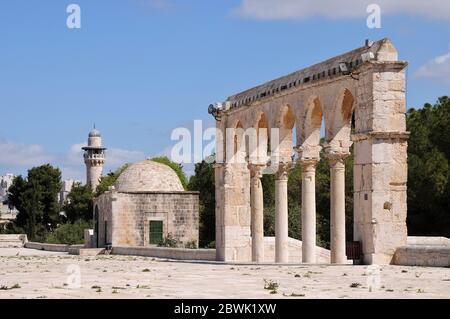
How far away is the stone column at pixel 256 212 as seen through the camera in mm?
31422

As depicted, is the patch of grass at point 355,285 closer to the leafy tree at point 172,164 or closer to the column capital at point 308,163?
the column capital at point 308,163

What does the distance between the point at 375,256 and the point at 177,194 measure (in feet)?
89.7

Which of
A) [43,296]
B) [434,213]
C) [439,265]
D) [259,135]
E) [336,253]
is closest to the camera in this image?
[43,296]

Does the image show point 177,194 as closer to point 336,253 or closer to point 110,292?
point 336,253

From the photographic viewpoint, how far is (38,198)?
9075 centimetres

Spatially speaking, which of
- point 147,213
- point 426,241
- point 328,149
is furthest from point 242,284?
point 147,213

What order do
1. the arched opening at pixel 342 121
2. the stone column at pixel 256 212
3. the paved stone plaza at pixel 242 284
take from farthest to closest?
1. the stone column at pixel 256 212
2. the arched opening at pixel 342 121
3. the paved stone plaza at pixel 242 284

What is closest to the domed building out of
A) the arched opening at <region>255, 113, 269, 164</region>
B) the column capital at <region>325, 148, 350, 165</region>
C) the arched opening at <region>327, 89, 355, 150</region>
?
the arched opening at <region>255, 113, 269, 164</region>

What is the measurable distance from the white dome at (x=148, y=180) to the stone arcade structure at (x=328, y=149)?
16.8m

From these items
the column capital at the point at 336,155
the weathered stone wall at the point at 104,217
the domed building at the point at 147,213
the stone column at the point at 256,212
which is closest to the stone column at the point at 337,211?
the column capital at the point at 336,155

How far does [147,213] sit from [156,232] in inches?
41.0

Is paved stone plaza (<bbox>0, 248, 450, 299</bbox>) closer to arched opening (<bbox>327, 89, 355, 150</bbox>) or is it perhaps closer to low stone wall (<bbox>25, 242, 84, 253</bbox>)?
arched opening (<bbox>327, 89, 355, 150</bbox>)
